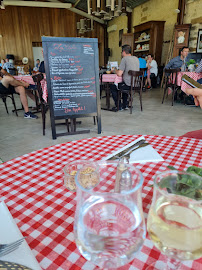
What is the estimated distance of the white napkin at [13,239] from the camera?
1.27 ft

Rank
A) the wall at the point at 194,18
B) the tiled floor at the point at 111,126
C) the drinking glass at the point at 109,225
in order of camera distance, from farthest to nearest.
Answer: the wall at the point at 194,18
the tiled floor at the point at 111,126
the drinking glass at the point at 109,225

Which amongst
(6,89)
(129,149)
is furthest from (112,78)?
(129,149)

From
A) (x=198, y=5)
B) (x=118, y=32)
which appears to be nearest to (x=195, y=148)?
(x=198, y=5)

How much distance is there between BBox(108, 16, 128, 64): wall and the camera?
12273mm

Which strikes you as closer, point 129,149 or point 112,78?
point 129,149

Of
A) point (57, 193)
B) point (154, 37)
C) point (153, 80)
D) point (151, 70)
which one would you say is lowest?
point (153, 80)

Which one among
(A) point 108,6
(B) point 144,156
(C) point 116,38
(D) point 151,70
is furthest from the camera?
(C) point 116,38

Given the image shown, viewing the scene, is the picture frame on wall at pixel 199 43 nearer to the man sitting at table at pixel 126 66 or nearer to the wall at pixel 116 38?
the man sitting at table at pixel 126 66

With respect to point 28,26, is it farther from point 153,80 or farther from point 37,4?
point 153,80

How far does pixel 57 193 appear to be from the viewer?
2.08 ft

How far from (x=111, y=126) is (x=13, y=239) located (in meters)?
3.48

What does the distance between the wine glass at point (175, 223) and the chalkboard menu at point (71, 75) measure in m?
2.67

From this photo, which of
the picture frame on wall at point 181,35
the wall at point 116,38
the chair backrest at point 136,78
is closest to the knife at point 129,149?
the chair backrest at point 136,78

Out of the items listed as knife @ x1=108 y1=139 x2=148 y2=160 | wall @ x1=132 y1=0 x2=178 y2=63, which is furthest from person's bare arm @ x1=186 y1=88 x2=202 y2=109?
wall @ x1=132 y1=0 x2=178 y2=63
